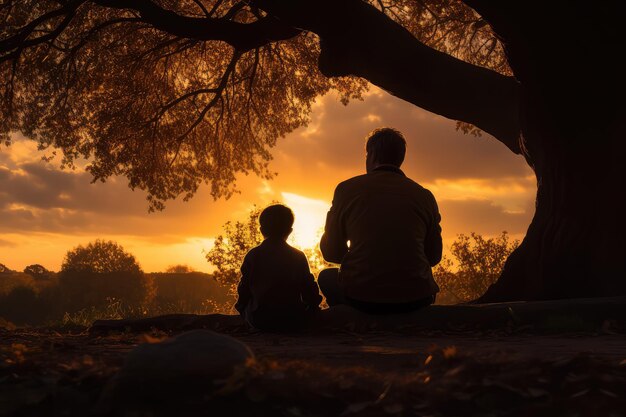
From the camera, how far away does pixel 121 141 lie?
645 inches

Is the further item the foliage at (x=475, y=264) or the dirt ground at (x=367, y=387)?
the foliage at (x=475, y=264)

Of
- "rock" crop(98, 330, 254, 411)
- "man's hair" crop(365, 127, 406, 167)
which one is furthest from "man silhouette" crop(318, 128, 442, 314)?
"rock" crop(98, 330, 254, 411)

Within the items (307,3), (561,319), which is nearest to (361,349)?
(561,319)

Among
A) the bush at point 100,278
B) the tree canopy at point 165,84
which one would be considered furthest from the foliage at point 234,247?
the bush at point 100,278

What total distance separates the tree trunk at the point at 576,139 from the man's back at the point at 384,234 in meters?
3.54

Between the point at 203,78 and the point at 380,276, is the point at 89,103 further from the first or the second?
Answer: the point at 380,276

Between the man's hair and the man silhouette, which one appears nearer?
the man silhouette

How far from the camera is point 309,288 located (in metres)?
6.80

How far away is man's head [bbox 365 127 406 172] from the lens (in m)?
6.21

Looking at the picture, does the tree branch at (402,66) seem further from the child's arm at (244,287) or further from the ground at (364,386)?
the ground at (364,386)

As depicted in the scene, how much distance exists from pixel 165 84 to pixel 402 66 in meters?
8.04

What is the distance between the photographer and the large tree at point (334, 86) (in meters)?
8.84

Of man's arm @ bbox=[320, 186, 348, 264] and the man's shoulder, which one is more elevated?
the man's shoulder

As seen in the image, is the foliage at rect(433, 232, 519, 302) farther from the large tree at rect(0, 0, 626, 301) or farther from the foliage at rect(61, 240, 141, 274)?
the foliage at rect(61, 240, 141, 274)
